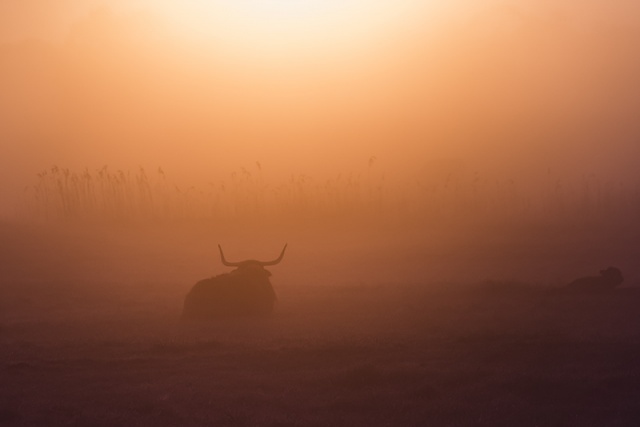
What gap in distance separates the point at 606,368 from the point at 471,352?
71.4 inches

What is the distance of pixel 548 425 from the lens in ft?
25.1

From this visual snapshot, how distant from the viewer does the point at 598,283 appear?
1673 cm

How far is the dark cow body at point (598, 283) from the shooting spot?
653 inches

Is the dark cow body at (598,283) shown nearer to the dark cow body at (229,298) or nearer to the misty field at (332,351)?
the misty field at (332,351)

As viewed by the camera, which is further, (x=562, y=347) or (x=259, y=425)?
(x=562, y=347)

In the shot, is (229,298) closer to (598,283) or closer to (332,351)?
(332,351)

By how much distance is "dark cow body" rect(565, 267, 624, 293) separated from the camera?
16586 millimetres

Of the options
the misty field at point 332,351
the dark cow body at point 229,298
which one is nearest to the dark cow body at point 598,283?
the misty field at point 332,351

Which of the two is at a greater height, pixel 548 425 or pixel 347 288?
pixel 347 288

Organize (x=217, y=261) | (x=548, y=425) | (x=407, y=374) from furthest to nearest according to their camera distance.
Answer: (x=217, y=261), (x=407, y=374), (x=548, y=425)

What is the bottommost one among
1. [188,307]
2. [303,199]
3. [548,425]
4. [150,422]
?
[548,425]

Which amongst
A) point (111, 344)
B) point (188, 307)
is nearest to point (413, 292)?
point (188, 307)

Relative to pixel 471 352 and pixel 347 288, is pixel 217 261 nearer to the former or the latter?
pixel 347 288

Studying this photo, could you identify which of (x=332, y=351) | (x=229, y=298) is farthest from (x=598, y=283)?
(x=332, y=351)
